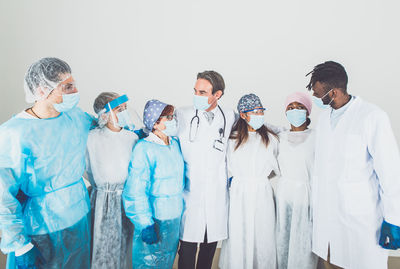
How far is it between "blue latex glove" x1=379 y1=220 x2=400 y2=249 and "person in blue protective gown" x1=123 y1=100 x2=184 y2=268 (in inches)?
45.4

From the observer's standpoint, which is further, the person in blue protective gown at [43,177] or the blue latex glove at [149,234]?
the blue latex glove at [149,234]

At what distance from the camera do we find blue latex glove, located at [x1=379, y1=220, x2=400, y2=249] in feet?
4.66

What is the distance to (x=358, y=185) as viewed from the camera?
1.53 m

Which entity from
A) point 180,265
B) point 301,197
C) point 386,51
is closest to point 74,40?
point 180,265

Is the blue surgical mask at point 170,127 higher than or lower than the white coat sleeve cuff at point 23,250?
higher

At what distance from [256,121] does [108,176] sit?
40.4 inches

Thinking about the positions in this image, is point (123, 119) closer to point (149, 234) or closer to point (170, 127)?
point (170, 127)

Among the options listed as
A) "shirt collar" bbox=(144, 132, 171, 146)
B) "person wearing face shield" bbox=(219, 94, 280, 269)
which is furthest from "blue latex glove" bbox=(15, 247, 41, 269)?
"person wearing face shield" bbox=(219, 94, 280, 269)

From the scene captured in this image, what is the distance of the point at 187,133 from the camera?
1.86 metres

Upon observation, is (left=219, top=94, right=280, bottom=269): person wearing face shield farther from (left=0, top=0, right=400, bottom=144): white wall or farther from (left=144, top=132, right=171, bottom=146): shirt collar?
(left=0, top=0, right=400, bottom=144): white wall

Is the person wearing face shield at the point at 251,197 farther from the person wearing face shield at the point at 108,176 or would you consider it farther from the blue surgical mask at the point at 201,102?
the person wearing face shield at the point at 108,176

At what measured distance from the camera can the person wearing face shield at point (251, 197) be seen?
1861mm

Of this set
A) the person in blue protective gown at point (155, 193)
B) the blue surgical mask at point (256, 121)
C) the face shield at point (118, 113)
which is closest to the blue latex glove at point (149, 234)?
the person in blue protective gown at point (155, 193)

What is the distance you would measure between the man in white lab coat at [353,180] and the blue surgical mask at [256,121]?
1.24ft
